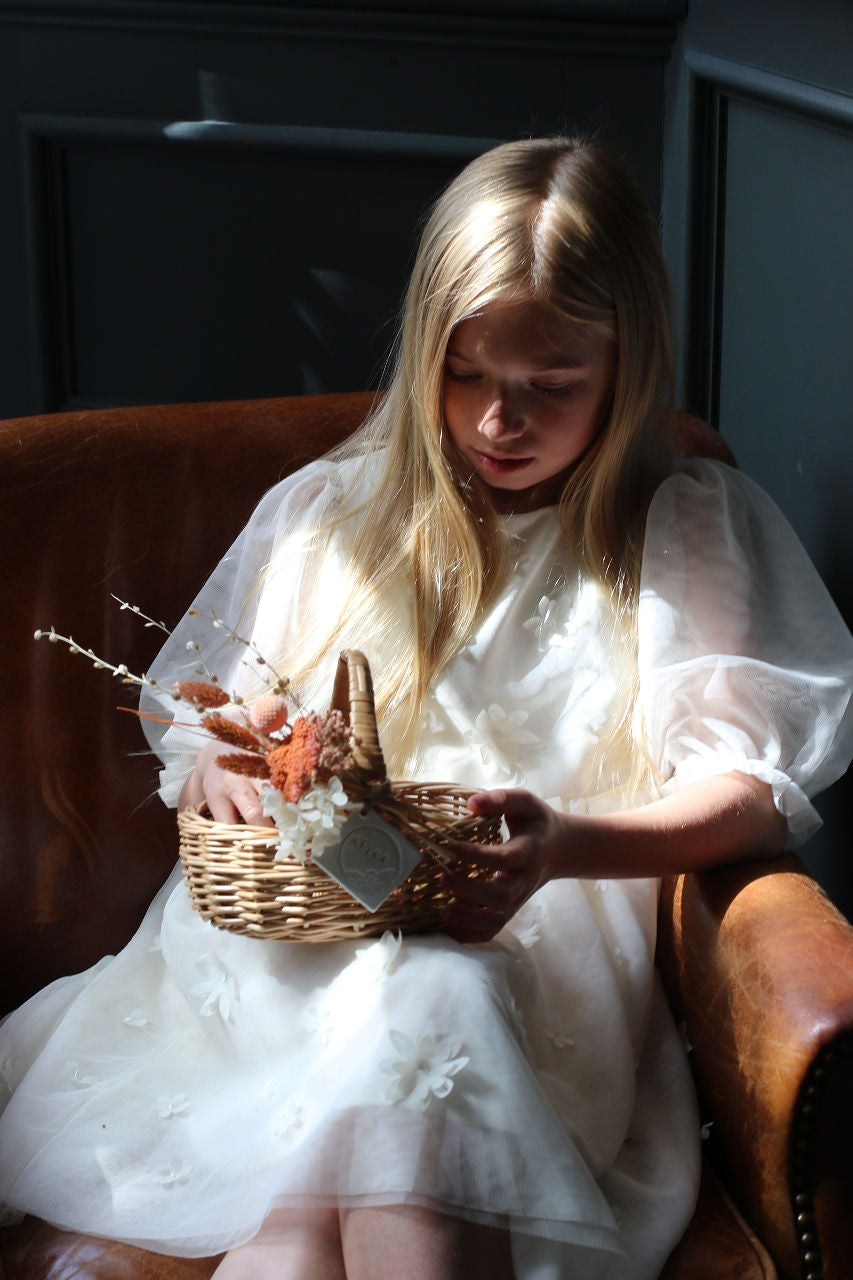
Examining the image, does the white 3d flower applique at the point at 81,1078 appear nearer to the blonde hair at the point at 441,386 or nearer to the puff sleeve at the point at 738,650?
the blonde hair at the point at 441,386

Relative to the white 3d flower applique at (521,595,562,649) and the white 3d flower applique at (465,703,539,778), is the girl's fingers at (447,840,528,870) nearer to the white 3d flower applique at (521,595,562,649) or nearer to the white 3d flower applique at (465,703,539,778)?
the white 3d flower applique at (465,703,539,778)

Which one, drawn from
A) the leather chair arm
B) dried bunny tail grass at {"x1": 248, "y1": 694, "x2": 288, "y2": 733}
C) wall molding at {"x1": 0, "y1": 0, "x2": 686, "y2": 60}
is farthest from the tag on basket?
wall molding at {"x1": 0, "y1": 0, "x2": 686, "y2": 60}

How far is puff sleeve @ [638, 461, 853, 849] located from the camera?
1338mm

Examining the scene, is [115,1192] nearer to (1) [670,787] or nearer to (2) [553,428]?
(1) [670,787]

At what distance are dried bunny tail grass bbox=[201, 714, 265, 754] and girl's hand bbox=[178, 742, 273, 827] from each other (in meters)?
0.14

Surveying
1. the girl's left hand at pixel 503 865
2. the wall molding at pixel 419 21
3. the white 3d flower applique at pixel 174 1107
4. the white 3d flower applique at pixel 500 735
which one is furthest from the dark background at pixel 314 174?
the white 3d flower applique at pixel 174 1107

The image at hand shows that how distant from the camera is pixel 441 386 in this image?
1.42 m

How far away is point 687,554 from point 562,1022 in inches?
19.4

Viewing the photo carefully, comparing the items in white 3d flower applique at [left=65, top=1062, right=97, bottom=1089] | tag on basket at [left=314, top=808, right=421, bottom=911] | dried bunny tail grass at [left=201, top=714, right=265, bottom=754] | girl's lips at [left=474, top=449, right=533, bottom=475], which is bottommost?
white 3d flower applique at [left=65, top=1062, right=97, bottom=1089]

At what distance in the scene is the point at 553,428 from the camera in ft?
4.60

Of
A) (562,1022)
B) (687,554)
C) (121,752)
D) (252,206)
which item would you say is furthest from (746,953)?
(252,206)

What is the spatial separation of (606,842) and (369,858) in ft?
0.98

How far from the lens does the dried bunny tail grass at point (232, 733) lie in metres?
1.05

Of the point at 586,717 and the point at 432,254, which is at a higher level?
the point at 432,254
